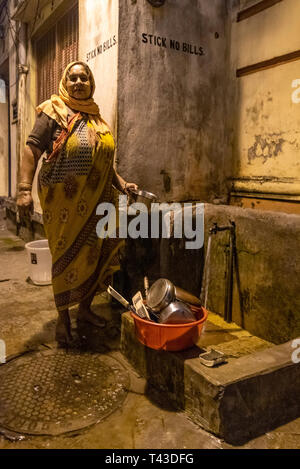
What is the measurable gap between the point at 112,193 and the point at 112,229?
349mm

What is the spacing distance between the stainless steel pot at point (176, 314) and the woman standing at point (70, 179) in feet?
3.90

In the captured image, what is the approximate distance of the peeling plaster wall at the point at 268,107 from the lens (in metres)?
4.05

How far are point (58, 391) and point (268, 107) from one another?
3.72 meters

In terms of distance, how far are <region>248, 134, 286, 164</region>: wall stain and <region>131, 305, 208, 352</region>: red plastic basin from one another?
2603 mm

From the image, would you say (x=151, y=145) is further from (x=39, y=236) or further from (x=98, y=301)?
(x=39, y=236)

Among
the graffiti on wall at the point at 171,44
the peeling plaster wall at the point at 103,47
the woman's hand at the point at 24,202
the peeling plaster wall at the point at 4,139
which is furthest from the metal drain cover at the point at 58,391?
the peeling plaster wall at the point at 4,139

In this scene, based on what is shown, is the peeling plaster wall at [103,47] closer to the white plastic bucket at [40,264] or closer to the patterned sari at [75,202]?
the patterned sari at [75,202]

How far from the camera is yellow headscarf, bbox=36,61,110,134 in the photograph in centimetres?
318

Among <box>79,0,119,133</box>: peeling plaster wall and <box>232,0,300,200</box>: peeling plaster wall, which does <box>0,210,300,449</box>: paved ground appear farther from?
<box>232,0,300,200</box>: peeling plaster wall

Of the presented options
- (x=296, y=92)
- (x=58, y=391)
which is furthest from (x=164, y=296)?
(x=296, y=92)

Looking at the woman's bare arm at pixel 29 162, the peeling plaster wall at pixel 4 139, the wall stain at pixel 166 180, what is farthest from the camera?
the peeling plaster wall at pixel 4 139

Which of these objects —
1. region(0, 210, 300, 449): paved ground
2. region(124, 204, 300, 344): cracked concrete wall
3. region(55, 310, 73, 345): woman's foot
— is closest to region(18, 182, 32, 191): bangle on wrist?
region(55, 310, 73, 345): woman's foot

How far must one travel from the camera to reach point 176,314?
7.69ft

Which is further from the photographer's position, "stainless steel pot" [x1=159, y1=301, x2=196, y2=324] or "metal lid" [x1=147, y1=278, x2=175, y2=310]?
"metal lid" [x1=147, y1=278, x2=175, y2=310]
